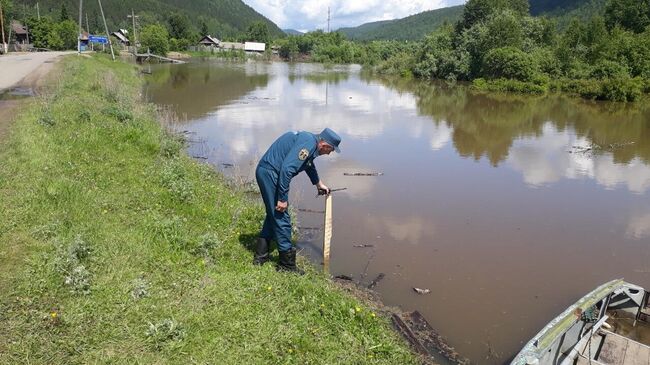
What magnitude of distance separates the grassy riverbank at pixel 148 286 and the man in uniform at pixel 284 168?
0.48 m

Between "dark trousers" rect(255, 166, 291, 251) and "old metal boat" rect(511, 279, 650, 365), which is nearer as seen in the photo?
"old metal boat" rect(511, 279, 650, 365)

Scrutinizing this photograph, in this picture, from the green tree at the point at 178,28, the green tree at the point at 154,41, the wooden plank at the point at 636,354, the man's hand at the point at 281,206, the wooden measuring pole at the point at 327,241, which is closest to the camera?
the wooden plank at the point at 636,354

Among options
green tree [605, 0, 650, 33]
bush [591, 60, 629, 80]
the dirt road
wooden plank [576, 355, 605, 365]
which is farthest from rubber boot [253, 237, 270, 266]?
green tree [605, 0, 650, 33]

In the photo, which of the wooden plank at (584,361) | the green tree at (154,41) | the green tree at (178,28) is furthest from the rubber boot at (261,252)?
the green tree at (178,28)

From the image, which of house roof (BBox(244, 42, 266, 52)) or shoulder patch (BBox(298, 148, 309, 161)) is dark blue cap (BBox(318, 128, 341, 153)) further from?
house roof (BBox(244, 42, 266, 52))

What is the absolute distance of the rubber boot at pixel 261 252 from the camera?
624cm

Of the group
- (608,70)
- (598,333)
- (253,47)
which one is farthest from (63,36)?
(598,333)

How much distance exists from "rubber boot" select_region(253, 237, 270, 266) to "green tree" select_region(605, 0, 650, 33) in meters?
59.9

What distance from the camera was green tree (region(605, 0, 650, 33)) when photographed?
173ft

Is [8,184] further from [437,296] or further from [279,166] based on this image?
[437,296]

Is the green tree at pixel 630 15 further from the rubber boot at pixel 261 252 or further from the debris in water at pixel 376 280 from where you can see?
the rubber boot at pixel 261 252

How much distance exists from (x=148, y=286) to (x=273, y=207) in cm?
170

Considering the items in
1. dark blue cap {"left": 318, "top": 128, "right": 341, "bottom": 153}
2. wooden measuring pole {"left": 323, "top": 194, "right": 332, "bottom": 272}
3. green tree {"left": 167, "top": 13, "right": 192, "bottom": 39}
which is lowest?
wooden measuring pole {"left": 323, "top": 194, "right": 332, "bottom": 272}

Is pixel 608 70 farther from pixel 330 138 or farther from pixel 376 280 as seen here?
pixel 330 138
